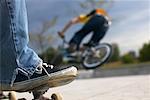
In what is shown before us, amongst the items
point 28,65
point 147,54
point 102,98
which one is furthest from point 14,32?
point 147,54

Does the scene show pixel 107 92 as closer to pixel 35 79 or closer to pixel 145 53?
pixel 35 79

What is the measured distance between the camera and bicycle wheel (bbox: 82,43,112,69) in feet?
24.6

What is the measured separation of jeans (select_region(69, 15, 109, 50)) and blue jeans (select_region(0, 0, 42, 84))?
5.48 metres

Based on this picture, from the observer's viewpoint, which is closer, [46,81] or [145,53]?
[46,81]

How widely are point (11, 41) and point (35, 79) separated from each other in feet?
0.81

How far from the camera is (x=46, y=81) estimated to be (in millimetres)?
2053

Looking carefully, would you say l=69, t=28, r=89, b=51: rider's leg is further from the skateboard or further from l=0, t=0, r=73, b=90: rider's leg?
l=0, t=0, r=73, b=90: rider's leg

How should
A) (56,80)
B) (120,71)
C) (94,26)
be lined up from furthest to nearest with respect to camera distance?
(120,71), (94,26), (56,80)

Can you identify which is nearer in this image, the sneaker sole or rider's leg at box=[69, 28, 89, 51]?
the sneaker sole

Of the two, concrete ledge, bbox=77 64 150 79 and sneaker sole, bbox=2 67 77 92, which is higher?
concrete ledge, bbox=77 64 150 79

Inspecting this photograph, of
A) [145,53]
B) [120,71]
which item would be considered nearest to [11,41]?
[120,71]

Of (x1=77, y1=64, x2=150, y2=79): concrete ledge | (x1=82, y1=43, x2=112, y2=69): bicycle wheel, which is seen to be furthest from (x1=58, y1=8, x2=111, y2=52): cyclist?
(x1=77, y1=64, x2=150, y2=79): concrete ledge

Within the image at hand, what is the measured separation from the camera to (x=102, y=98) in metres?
2.64

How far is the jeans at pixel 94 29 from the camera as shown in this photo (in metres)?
7.44
